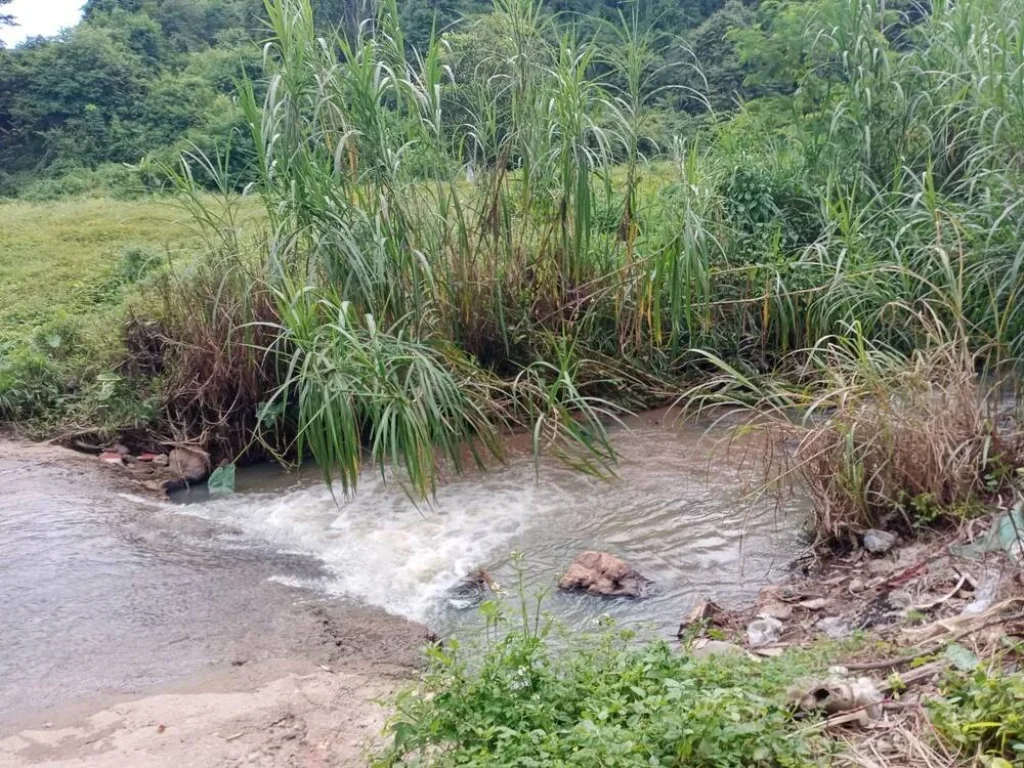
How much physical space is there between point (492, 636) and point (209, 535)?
174cm

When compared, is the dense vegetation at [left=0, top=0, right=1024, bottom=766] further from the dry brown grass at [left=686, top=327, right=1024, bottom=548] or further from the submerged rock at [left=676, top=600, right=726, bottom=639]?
the submerged rock at [left=676, top=600, right=726, bottom=639]

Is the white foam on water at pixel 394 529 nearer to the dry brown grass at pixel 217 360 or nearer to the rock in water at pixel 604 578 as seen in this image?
the rock in water at pixel 604 578

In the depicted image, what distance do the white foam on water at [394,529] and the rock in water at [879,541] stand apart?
4.61 feet

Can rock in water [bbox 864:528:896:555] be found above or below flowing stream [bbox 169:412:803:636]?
above

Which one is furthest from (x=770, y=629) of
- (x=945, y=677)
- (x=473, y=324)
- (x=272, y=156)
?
(x=272, y=156)

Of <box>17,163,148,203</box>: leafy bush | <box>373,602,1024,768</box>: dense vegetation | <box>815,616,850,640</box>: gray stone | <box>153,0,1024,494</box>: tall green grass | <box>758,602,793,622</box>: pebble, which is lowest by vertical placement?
<box>758,602,793,622</box>: pebble

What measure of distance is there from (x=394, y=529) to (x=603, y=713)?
2.28 m

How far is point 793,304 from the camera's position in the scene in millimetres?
5168

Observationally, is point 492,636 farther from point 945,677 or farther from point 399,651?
point 945,677

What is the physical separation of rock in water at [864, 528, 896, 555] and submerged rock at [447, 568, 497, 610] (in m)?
1.34

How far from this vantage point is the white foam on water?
3.75 meters

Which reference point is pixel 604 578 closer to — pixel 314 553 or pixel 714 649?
pixel 714 649

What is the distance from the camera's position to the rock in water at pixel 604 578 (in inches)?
137

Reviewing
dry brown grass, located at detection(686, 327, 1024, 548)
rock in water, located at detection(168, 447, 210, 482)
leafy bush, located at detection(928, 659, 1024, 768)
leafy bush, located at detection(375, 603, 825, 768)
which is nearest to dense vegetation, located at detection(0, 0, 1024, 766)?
dry brown grass, located at detection(686, 327, 1024, 548)
